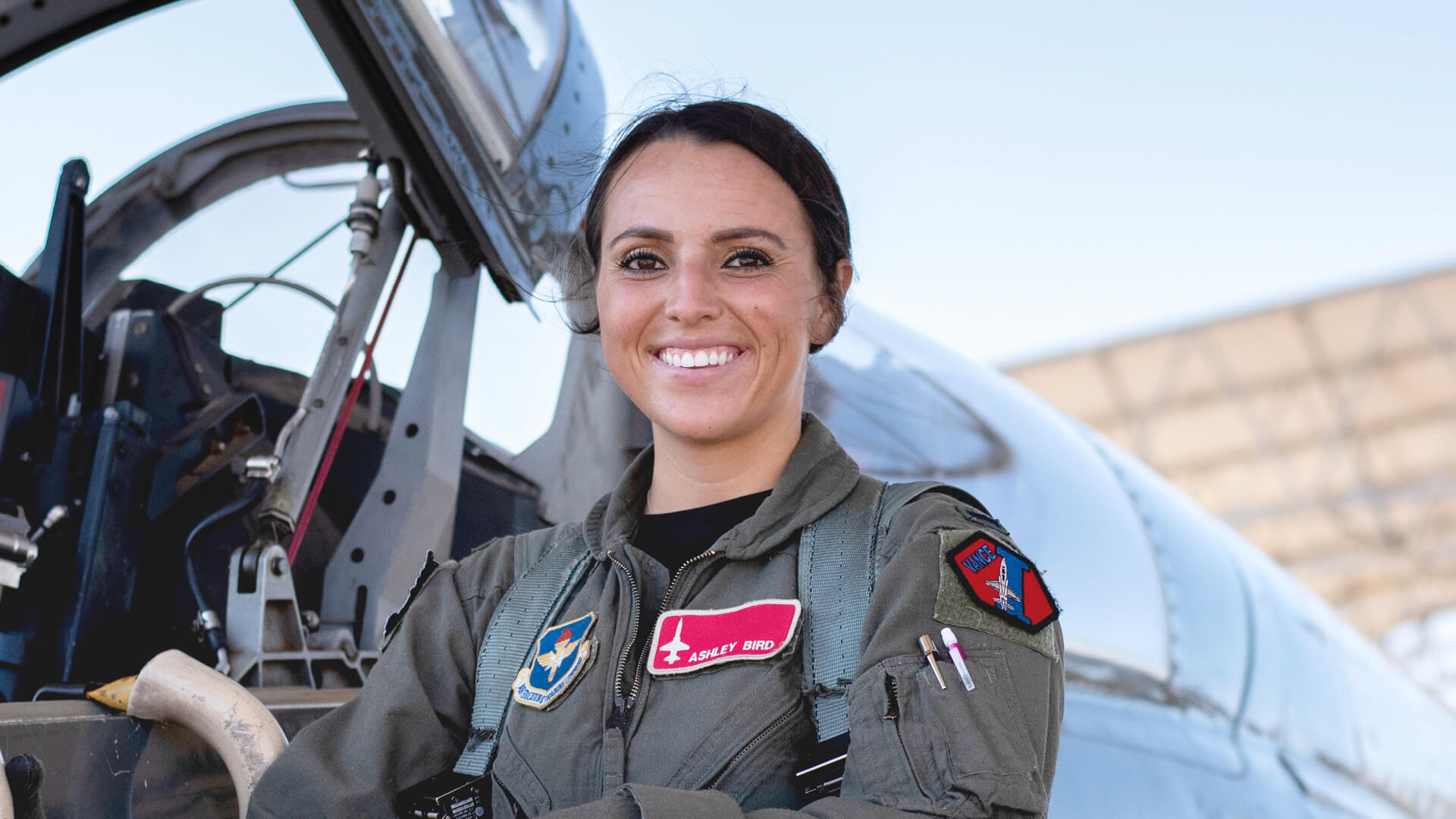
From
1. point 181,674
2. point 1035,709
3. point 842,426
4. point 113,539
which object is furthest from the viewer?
point 842,426

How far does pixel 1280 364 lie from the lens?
46.6 ft

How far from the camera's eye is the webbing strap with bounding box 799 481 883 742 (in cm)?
92

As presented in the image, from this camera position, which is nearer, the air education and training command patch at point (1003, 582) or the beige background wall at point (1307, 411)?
the air education and training command patch at point (1003, 582)

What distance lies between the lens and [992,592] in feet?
2.89

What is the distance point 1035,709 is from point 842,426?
171 cm

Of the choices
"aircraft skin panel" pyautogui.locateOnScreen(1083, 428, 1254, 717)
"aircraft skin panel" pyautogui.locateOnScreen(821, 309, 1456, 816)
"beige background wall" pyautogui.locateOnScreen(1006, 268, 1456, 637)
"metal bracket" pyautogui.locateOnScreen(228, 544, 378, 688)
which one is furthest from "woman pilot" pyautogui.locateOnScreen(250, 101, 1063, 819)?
"beige background wall" pyautogui.locateOnScreen(1006, 268, 1456, 637)

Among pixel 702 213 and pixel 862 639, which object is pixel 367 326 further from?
pixel 862 639

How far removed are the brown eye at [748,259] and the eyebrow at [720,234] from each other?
2 centimetres

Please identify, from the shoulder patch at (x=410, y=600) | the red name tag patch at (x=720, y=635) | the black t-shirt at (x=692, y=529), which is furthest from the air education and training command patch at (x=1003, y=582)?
the shoulder patch at (x=410, y=600)

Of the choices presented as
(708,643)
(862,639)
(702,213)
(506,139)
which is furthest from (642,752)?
(506,139)

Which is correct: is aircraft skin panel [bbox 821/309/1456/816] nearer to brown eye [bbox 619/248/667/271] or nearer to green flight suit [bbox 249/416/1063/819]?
green flight suit [bbox 249/416/1063/819]

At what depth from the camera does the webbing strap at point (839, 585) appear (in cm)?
93

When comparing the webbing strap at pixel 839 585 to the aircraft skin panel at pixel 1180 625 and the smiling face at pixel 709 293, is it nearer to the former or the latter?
the smiling face at pixel 709 293

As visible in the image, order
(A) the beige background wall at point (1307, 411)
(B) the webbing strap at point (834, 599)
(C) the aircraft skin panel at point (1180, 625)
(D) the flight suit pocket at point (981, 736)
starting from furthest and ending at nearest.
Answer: (A) the beige background wall at point (1307, 411), (C) the aircraft skin panel at point (1180, 625), (B) the webbing strap at point (834, 599), (D) the flight suit pocket at point (981, 736)
